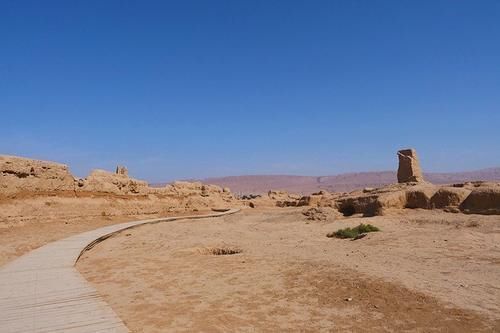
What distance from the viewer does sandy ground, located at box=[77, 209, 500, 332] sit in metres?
4.90

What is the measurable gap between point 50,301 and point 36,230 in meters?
9.68

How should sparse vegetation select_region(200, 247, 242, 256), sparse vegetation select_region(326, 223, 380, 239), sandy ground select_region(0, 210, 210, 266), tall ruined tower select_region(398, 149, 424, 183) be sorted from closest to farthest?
1. sandy ground select_region(0, 210, 210, 266)
2. sparse vegetation select_region(200, 247, 242, 256)
3. sparse vegetation select_region(326, 223, 380, 239)
4. tall ruined tower select_region(398, 149, 424, 183)

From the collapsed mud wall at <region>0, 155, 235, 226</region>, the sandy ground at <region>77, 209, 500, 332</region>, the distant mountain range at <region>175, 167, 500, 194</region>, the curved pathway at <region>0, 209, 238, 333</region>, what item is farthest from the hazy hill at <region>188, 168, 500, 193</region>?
the curved pathway at <region>0, 209, 238, 333</region>

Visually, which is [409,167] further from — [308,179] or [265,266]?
[308,179]

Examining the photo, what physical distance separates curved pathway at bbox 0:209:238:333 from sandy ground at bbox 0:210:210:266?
2267 millimetres

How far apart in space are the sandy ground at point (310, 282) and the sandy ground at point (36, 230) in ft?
5.88

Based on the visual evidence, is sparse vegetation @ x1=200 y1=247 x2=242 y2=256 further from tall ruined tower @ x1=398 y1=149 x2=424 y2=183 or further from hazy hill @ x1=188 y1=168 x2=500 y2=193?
hazy hill @ x1=188 y1=168 x2=500 y2=193

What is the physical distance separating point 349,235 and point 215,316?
322 inches

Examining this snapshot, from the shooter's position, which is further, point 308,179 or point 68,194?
point 308,179

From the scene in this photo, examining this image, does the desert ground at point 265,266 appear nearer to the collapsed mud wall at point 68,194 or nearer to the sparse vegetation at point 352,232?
the collapsed mud wall at point 68,194

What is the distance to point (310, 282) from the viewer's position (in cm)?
677

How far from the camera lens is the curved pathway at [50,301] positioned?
164 inches

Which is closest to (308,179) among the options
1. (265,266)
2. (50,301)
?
(265,266)

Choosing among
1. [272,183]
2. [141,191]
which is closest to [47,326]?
[141,191]
